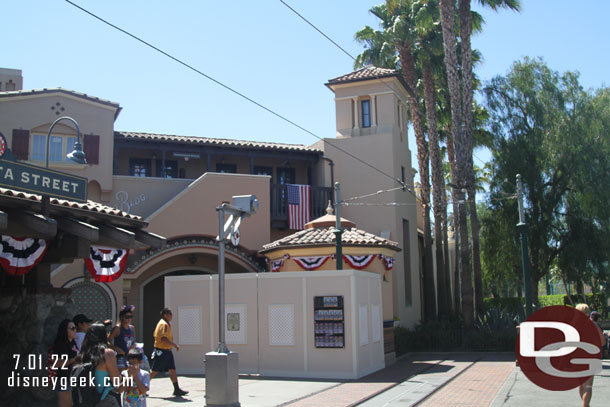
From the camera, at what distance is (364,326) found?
55.6ft

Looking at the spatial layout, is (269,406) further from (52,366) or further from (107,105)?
(107,105)

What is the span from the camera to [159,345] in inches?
518

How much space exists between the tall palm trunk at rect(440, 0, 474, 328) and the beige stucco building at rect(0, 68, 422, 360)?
264 centimetres

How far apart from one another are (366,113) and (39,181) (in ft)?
67.1

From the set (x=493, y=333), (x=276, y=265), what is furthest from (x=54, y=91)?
(x=493, y=333)

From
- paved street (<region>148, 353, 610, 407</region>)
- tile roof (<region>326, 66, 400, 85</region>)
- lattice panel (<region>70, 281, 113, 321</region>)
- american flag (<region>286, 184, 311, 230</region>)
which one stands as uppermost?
tile roof (<region>326, 66, 400, 85</region>)

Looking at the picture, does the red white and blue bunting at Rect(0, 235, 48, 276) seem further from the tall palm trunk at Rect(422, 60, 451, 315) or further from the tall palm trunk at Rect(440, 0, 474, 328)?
the tall palm trunk at Rect(422, 60, 451, 315)

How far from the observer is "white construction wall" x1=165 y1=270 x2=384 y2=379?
16203mm

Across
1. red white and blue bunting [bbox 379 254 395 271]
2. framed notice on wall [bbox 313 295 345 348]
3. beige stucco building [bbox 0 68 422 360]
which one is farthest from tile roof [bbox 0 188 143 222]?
red white and blue bunting [bbox 379 254 395 271]

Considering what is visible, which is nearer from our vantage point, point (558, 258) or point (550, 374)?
point (550, 374)

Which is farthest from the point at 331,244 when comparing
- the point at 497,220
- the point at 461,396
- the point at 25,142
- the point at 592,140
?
the point at 592,140

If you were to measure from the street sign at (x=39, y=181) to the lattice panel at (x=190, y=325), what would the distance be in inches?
303

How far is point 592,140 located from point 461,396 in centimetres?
1956

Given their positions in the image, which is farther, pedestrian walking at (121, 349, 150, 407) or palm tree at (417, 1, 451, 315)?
palm tree at (417, 1, 451, 315)
